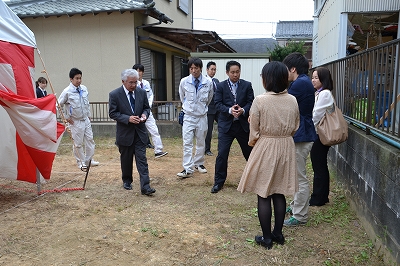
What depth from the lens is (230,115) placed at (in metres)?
4.79

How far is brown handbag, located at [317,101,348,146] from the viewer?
153 inches

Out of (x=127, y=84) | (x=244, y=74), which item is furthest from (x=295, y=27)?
(x=127, y=84)

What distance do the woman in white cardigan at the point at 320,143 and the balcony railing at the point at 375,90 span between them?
1.31ft

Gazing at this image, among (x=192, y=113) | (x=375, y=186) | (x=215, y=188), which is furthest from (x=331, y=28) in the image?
(x=375, y=186)

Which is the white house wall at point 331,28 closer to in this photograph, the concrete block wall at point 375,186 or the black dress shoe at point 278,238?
the concrete block wall at point 375,186

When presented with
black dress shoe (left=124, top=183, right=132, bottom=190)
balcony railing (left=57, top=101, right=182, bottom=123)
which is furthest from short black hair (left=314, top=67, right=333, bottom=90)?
balcony railing (left=57, top=101, right=182, bottom=123)

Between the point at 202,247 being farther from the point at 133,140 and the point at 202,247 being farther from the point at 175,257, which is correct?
the point at 133,140

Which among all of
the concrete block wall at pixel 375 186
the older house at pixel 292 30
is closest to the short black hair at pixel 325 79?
the concrete block wall at pixel 375 186

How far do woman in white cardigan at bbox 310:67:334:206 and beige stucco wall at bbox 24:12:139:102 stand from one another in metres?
6.91

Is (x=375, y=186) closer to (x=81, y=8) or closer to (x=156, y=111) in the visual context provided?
(x=156, y=111)

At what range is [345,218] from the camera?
3.91 metres

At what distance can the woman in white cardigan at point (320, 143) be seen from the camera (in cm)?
392

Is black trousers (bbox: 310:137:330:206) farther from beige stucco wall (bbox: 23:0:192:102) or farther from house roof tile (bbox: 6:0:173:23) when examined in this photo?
beige stucco wall (bbox: 23:0:192:102)

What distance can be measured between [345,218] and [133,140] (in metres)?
2.89
